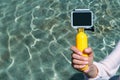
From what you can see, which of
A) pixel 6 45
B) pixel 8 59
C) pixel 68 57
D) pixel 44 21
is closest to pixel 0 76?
pixel 8 59

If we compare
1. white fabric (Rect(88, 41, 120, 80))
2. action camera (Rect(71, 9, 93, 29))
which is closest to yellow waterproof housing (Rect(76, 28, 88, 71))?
action camera (Rect(71, 9, 93, 29))

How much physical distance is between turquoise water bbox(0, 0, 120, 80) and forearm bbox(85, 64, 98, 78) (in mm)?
2464

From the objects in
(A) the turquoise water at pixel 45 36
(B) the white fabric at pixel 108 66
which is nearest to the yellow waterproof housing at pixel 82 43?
(B) the white fabric at pixel 108 66

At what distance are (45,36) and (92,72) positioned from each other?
10.9ft

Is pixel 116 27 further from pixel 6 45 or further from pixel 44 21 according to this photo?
pixel 6 45

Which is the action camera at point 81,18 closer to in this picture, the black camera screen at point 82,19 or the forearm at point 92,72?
the black camera screen at point 82,19

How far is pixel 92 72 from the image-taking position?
2.82 m

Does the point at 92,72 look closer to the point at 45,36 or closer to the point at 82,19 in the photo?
the point at 82,19

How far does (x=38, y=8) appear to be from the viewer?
6.84 m

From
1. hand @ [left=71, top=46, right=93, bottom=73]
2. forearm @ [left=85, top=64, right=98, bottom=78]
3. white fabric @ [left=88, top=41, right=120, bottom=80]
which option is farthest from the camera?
white fabric @ [left=88, top=41, right=120, bottom=80]

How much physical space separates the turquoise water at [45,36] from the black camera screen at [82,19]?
2.61 meters

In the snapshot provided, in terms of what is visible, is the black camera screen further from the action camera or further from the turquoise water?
the turquoise water

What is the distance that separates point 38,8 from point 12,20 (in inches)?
27.1

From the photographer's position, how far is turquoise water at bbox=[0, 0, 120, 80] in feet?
17.8
